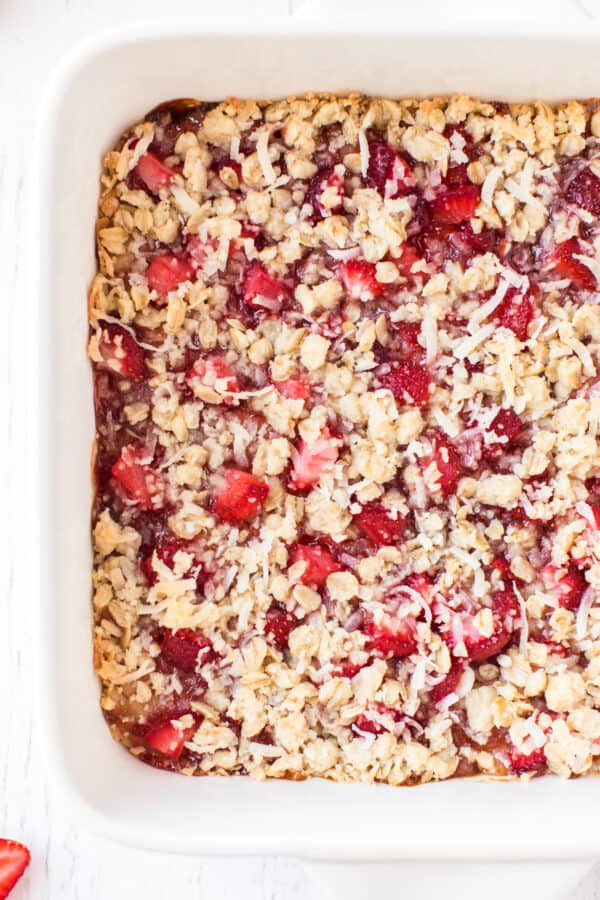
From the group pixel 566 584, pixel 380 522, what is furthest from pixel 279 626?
pixel 566 584

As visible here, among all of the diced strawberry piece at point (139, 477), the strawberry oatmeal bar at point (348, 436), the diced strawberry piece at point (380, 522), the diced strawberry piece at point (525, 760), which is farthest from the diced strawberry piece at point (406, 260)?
the diced strawberry piece at point (525, 760)

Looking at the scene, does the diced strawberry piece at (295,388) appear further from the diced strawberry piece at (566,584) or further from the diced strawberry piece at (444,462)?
the diced strawberry piece at (566,584)

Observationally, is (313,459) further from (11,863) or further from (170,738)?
(11,863)

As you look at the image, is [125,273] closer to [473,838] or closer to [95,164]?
[95,164]

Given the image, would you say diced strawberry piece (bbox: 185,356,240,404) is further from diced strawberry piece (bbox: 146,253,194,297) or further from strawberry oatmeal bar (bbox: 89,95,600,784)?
diced strawberry piece (bbox: 146,253,194,297)
